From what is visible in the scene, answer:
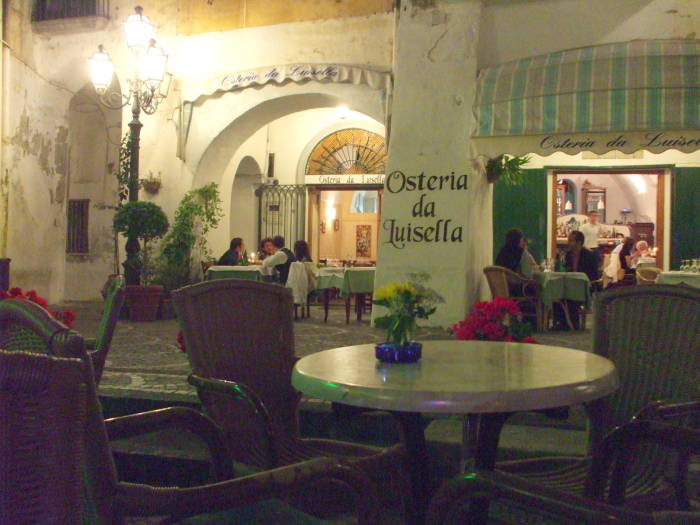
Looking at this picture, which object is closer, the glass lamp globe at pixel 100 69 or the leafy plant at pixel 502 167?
the leafy plant at pixel 502 167

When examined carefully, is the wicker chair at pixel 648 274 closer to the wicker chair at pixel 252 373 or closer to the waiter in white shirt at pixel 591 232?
the waiter in white shirt at pixel 591 232

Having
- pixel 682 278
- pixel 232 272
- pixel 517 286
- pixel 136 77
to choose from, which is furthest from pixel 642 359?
pixel 136 77

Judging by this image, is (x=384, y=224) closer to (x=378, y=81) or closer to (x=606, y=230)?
(x=378, y=81)

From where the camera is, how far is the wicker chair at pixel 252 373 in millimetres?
2820

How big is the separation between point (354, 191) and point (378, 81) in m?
5.66

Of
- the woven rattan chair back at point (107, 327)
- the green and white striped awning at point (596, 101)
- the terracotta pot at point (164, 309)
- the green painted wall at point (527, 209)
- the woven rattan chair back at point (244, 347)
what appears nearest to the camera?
the woven rattan chair back at point (244, 347)

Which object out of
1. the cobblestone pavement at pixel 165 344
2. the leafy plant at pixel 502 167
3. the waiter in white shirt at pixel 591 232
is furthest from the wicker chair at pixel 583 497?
the waiter in white shirt at pixel 591 232

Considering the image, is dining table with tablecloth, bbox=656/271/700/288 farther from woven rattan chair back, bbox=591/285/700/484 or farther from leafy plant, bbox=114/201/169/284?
leafy plant, bbox=114/201/169/284

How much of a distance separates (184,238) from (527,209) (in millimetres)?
5661

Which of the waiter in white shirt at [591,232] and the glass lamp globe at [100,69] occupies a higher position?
the glass lamp globe at [100,69]

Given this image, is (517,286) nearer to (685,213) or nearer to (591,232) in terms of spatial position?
(685,213)

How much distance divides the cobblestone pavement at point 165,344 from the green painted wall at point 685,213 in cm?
363

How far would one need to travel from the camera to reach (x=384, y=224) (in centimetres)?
948

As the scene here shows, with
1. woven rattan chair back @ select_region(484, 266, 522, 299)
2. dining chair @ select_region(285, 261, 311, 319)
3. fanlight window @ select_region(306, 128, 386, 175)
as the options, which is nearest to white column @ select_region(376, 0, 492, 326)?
woven rattan chair back @ select_region(484, 266, 522, 299)
